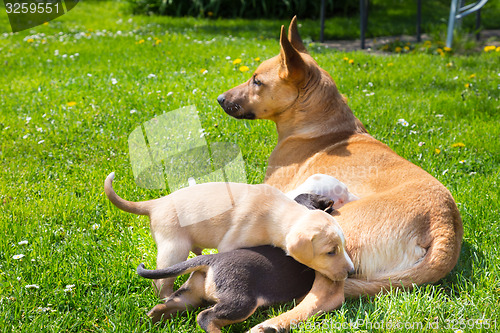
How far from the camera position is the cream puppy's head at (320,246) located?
263 cm

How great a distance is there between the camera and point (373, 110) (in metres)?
5.94

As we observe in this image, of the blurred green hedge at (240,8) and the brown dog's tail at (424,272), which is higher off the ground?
the blurred green hedge at (240,8)

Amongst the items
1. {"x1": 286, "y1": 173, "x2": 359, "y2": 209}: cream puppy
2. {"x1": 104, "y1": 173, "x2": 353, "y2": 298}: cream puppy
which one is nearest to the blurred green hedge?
{"x1": 286, "y1": 173, "x2": 359, "y2": 209}: cream puppy

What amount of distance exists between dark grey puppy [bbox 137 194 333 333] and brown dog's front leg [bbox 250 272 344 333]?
105mm

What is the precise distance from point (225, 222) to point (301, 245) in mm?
483

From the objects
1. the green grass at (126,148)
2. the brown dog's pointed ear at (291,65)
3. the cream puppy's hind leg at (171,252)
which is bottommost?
the green grass at (126,148)

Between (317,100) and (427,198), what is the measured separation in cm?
130

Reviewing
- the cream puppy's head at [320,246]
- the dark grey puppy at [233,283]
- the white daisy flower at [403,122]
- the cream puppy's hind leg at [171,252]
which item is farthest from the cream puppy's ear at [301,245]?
the white daisy flower at [403,122]

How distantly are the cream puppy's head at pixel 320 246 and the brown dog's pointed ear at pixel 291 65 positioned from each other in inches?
57.7

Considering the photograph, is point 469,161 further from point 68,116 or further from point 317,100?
point 68,116

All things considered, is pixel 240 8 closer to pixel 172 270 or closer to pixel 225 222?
pixel 225 222

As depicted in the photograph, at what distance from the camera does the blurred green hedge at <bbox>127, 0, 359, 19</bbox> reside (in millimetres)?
12773

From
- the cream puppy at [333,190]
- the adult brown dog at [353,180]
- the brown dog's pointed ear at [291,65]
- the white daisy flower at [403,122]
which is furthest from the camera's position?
the white daisy flower at [403,122]

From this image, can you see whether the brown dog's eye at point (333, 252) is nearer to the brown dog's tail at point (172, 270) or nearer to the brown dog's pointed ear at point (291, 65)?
the brown dog's tail at point (172, 270)
